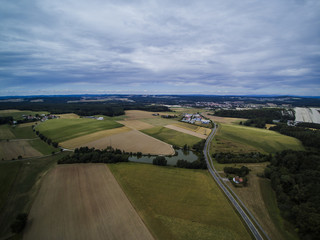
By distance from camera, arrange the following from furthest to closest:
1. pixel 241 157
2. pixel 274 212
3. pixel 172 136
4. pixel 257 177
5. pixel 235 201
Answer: pixel 172 136 → pixel 241 157 → pixel 257 177 → pixel 235 201 → pixel 274 212

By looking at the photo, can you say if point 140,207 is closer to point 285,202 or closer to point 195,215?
point 195,215

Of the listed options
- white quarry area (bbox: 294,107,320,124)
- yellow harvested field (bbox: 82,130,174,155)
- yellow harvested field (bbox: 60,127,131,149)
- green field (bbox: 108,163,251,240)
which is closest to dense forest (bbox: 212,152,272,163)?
green field (bbox: 108,163,251,240)

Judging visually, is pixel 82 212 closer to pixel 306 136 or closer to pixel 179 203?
pixel 179 203

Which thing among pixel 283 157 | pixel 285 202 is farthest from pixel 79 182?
pixel 283 157

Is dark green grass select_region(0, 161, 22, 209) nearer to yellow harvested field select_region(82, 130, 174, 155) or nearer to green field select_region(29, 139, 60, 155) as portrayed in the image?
green field select_region(29, 139, 60, 155)

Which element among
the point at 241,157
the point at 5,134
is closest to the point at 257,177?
the point at 241,157

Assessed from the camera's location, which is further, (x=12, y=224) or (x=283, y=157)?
(x=283, y=157)

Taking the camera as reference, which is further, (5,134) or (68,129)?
(68,129)
